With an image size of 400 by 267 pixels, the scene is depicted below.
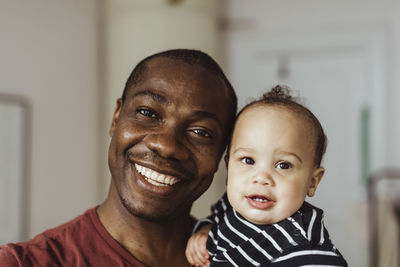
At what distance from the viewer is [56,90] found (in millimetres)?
3152

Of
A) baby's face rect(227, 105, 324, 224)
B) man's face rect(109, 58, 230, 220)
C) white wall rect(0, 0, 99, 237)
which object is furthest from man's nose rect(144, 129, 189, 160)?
white wall rect(0, 0, 99, 237)

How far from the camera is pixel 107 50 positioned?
3.52m

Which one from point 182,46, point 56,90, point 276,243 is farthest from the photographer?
point 182,46

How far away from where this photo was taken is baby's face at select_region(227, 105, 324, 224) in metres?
1.12

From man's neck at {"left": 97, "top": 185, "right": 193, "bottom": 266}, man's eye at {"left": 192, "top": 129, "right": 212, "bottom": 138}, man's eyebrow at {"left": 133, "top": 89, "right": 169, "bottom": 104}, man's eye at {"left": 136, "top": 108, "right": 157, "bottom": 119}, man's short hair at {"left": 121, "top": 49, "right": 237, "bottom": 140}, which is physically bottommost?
man's neck at {"left": 97, "top": 185, "right": 193, "bottom": 266}

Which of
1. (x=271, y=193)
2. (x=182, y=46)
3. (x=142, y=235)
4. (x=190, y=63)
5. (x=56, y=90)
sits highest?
(x=182, y=46)

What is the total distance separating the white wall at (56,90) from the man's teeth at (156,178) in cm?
190

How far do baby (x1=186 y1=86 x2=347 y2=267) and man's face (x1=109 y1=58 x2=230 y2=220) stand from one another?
0.07m

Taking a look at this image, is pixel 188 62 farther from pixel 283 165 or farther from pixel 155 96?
pixel 283 165

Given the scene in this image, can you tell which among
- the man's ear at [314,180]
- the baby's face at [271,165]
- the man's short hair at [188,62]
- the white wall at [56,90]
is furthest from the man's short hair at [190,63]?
the white wall at [56,90]

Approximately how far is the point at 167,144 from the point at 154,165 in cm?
6

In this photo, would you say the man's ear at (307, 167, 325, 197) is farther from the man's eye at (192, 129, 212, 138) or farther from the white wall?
the white wall

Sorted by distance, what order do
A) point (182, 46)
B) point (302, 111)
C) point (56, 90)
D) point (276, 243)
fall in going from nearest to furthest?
point (276, 243) < point (302, 111) < point (56, 90) < point (182, 46)

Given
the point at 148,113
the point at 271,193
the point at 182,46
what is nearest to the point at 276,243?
the point at 271,193
